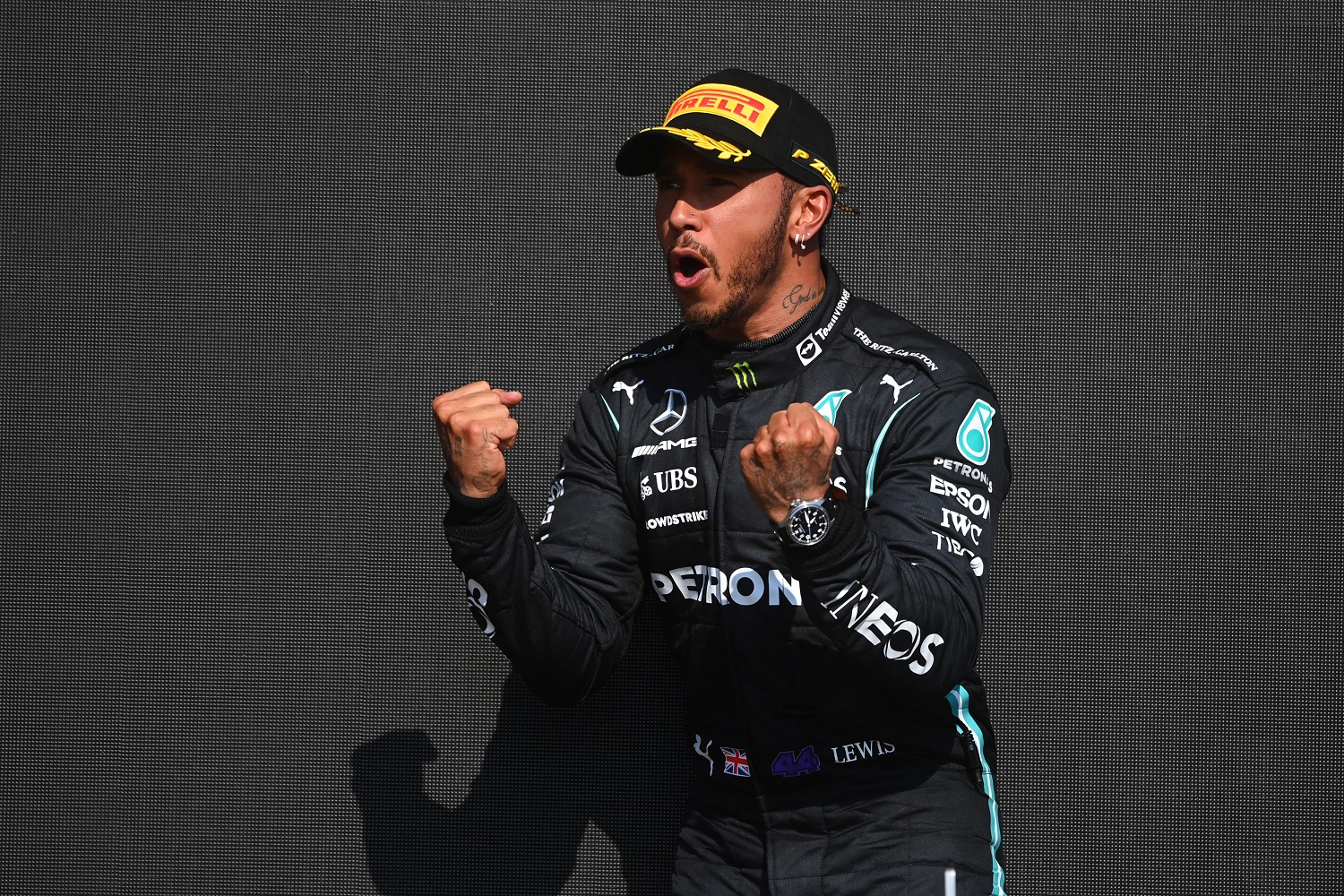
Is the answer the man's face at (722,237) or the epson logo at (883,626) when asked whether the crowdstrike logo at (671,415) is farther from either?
the epson logo at (883,626)

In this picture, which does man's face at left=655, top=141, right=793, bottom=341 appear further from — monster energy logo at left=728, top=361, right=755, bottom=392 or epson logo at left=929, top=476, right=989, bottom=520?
epson logo at left=929, top=476, right=989, bottom=520

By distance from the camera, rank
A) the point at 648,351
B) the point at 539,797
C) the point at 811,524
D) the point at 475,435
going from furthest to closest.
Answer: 1. the point at 539,797
2. the point at 648,351
3. the point at 475,435
4. the point at 811,524

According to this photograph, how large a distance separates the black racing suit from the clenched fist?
204 millimetres

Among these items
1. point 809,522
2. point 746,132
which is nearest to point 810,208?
point 746,132

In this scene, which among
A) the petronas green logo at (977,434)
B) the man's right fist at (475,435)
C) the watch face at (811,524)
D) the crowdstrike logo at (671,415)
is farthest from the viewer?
the crowdstrike logo at (671,415)

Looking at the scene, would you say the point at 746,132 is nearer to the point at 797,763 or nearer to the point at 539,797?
the point at 797,763

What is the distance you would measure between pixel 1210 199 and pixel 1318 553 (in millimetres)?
591

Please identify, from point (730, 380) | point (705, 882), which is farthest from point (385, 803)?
point (730, 380)

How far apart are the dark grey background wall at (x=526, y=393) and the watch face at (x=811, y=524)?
859 millimetres

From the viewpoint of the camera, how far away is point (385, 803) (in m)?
2.24

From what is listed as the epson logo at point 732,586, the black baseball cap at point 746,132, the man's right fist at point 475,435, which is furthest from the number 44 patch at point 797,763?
the black baseball cap at point 746,132

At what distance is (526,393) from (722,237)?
584 millimetres

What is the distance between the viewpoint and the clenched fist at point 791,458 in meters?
1.38

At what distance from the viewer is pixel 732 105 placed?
181cm
